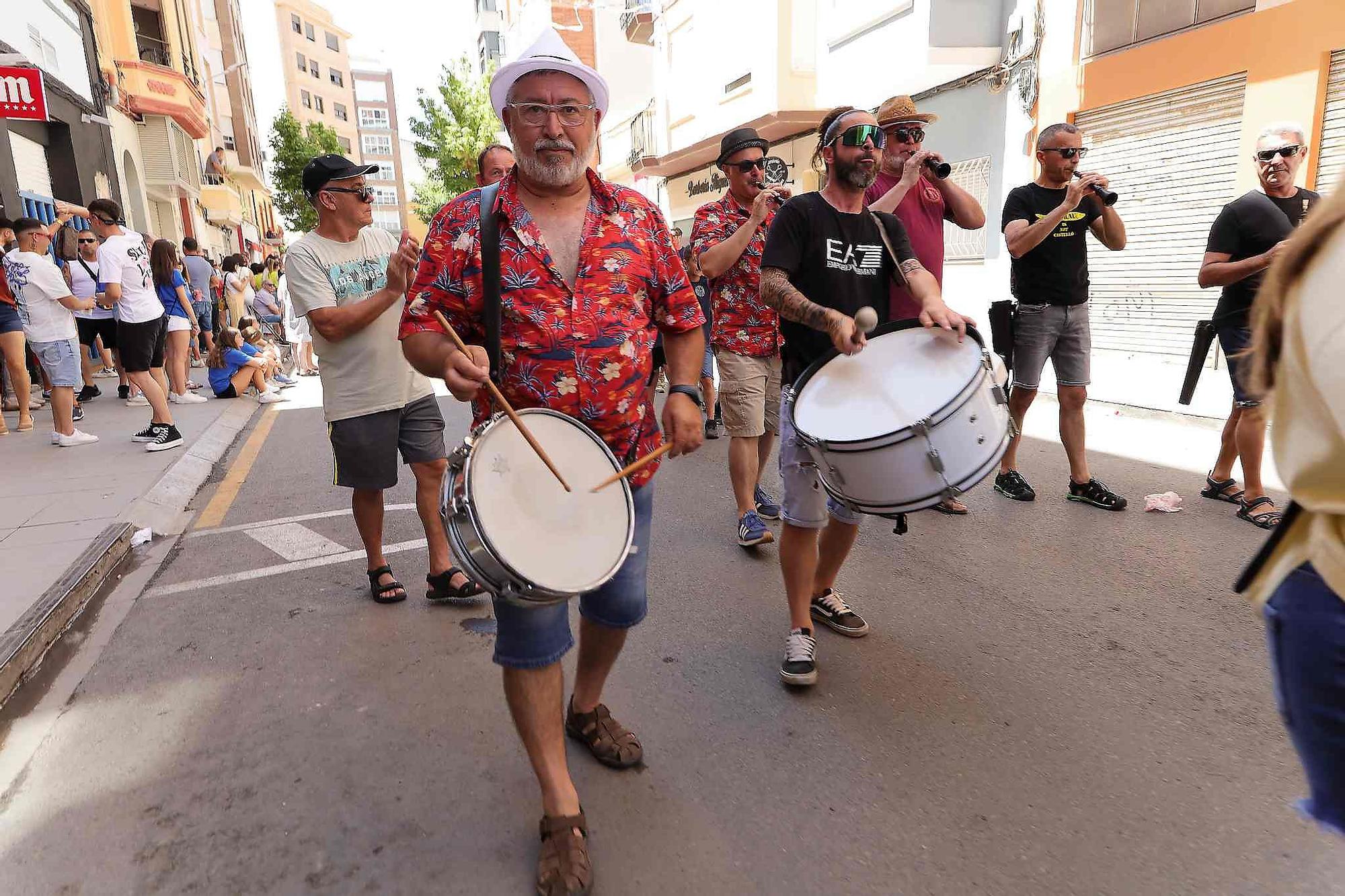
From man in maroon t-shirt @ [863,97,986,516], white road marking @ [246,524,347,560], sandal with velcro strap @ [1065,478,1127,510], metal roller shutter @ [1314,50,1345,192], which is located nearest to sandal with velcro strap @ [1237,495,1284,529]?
sandal with velcro strap @ [1065,478,1127,510]

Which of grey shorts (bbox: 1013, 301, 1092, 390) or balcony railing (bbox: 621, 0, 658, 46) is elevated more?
balcony railing (bbox: 621, 0, 658, 46)

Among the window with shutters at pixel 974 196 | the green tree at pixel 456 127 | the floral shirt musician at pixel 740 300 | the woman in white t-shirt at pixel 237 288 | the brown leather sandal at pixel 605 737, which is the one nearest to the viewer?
the brown leather sandal at pixel 605 737

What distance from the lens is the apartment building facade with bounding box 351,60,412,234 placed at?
8544cm

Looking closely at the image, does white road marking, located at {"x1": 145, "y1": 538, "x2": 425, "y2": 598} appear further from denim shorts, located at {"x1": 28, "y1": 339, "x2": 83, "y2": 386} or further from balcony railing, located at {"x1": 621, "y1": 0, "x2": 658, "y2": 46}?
balcony railing, located at {"x1": 621, "y1": 0, "x2": 658, "y2": 46}

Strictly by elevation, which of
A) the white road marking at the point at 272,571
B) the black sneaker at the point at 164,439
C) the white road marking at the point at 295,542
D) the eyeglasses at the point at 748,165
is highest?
the eyeglasses at the point at 748,165

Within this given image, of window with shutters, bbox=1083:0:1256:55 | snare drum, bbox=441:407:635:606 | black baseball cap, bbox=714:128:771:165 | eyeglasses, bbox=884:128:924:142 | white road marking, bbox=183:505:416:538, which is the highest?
window with shutters, bbox=1083:0:1256:55

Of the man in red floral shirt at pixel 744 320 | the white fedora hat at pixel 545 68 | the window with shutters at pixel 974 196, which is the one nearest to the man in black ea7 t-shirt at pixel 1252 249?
the man in red floral shirt at pixel 744 320

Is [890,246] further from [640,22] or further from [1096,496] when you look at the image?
[640,22]

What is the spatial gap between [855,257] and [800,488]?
862 mm

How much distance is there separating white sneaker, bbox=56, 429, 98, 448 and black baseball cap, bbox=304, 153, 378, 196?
16.9 ft

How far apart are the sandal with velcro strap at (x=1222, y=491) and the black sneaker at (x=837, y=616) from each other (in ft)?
9.45

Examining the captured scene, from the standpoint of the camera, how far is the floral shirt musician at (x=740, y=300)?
15.3 feet

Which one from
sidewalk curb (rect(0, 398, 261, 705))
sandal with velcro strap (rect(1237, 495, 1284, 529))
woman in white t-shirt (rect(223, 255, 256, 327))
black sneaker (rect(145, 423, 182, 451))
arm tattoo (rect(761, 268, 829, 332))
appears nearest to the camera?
arm tattoo (rect(761, 268, 829, 332))

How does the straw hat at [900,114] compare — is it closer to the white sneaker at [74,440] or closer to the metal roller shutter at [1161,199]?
the metal roller shutter at [1161,199]
